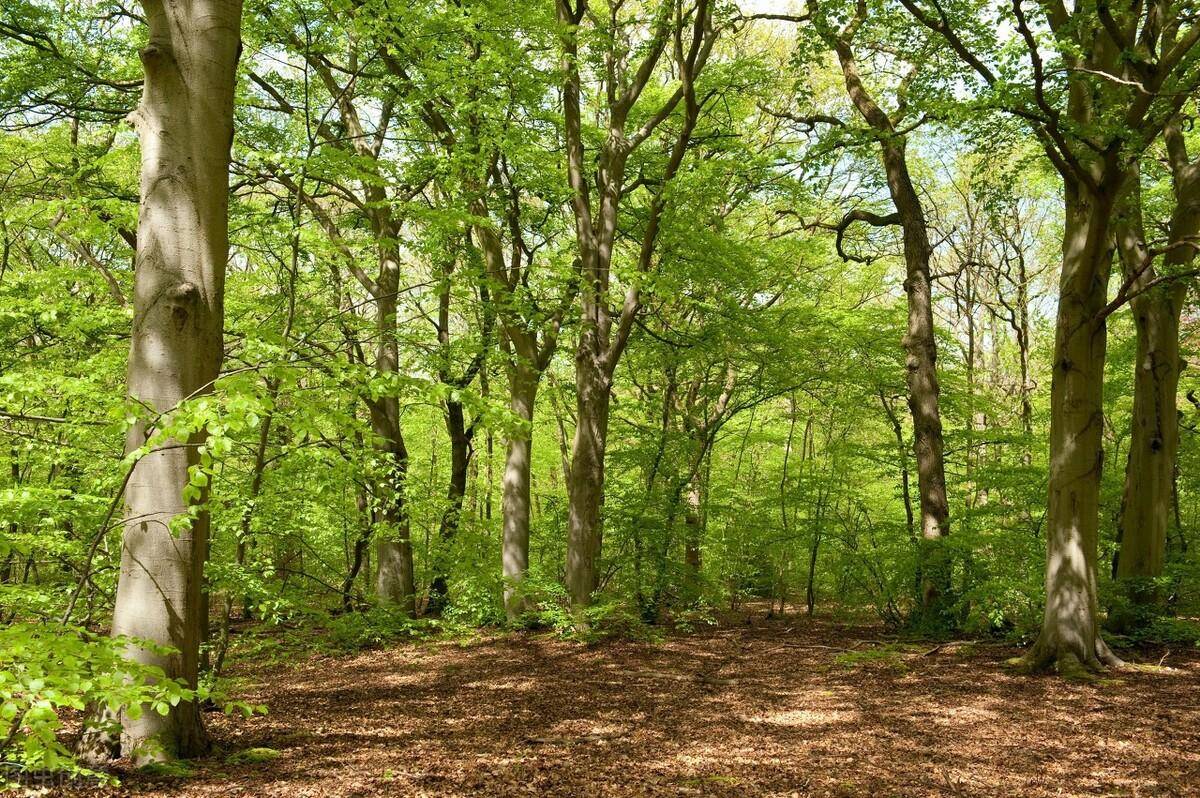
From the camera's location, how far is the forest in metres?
3.79

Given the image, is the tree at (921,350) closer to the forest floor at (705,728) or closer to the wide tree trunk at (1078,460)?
the forest floor at (705,728)

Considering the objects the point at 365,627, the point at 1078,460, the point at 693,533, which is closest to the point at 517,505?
the point at 693,533

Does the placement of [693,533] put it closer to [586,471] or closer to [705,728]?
[586,471]

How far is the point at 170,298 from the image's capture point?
144 inches

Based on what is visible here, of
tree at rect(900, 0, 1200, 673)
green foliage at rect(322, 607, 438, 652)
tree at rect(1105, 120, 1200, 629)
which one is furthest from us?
tree at rect(1105, 120, 1200, 629)

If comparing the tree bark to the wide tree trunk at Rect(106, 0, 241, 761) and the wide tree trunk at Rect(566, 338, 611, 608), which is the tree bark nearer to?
the wide tree trunk at Rect(566, 338, 611, 608)

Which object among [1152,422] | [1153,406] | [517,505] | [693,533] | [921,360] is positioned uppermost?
[921,360]

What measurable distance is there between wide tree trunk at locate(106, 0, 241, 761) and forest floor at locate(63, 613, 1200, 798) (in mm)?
725

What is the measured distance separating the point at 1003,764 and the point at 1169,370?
728 centimetres

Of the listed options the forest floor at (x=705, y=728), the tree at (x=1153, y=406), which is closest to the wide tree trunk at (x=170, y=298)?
the forest floor at (x=705, y=728)

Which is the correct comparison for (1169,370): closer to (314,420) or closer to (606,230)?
(606,230)

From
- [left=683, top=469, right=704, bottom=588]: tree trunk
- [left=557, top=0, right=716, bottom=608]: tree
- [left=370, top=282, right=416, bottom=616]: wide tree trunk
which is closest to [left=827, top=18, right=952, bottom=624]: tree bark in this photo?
[left=557, top=0, right=716, bottom=608]: tree

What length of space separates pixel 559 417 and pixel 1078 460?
10.4m

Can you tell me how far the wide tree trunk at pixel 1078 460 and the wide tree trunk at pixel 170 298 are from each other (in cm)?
788
